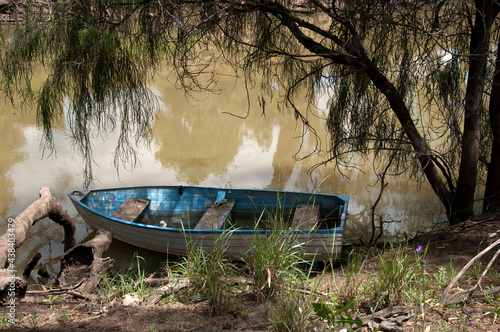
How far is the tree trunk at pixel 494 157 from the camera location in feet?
12.5

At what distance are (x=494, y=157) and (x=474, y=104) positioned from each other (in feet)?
2.08

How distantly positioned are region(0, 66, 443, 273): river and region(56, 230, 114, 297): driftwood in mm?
1001

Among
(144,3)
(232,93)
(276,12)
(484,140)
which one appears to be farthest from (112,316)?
(232,93)

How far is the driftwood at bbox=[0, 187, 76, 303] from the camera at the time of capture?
2.67 m

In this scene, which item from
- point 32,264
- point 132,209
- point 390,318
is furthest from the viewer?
point 132,209

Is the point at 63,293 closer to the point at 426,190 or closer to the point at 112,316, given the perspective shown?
the point at 112,316

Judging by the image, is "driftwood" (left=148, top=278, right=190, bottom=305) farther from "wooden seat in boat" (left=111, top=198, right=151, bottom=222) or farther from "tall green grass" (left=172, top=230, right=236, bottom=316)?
"wooden seat in boat" (left=111, top=198, right=151, bottom=222)

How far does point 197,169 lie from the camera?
6773mm

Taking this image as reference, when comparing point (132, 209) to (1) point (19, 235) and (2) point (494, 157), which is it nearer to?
(1) point (19, 235)

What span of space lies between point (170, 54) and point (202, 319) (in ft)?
8.26

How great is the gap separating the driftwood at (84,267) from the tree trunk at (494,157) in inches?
125

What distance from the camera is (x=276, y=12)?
11.7 ft

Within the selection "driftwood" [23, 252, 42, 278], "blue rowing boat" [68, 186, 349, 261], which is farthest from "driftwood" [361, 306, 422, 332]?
"driftwood" [23, 252, 42, 278]

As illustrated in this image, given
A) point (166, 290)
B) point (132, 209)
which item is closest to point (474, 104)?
point (166, 290)
